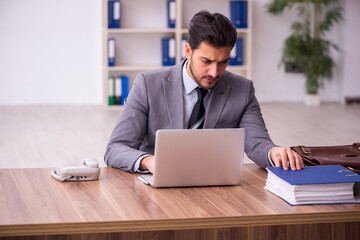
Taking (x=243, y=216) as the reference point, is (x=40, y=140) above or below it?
below

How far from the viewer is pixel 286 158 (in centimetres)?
217

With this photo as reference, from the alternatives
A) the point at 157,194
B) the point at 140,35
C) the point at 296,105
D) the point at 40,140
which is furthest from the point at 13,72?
the point at 157,194

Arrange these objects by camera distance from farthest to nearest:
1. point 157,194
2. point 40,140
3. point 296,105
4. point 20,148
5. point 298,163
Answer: point 296,105 → point 40,140 → point 20,148 → point 298,163 → point 157,194

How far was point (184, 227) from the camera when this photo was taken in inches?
67.8

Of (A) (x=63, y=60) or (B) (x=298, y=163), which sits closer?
(B) (x=298, y=163)

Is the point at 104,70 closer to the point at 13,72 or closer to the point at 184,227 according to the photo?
the point at 13,72

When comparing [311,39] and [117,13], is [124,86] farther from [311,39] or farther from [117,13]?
[311,39]

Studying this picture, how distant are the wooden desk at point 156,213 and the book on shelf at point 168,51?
5.63 m

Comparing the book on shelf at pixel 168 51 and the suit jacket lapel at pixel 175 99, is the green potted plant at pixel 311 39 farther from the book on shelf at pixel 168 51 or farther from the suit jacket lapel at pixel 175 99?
the suit jacket lapel at pixel 175 99

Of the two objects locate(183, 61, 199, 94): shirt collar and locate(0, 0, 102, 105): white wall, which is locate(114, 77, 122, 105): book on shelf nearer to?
locate(0, 0, 102, 105): white wall

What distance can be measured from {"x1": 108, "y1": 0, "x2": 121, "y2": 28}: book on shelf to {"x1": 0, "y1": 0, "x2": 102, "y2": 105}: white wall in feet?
0.79

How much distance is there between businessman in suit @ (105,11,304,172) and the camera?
2.32 metres

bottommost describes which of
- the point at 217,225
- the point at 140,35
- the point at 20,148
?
the point at 20,148

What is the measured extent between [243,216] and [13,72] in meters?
6.28
